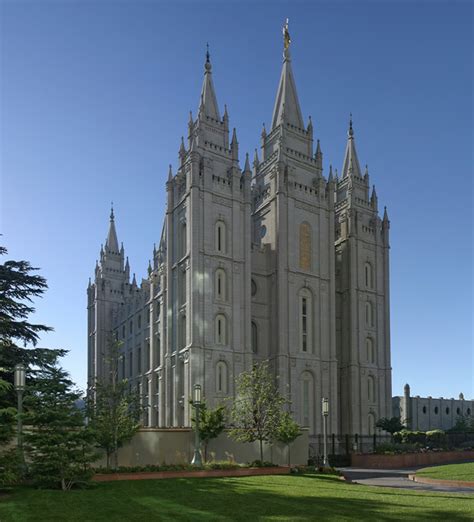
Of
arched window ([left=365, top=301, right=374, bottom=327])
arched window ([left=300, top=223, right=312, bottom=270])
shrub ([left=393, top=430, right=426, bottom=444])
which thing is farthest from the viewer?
arched window ([left=365, top=301, right=374, bottom=327])

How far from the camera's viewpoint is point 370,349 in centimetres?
6725

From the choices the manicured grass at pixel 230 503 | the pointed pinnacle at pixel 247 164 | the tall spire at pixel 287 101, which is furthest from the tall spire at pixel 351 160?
the manicured grass at pixel 230 503

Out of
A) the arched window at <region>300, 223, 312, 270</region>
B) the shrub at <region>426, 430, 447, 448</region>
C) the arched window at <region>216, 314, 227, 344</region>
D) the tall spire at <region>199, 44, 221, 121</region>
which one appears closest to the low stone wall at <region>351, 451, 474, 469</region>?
the shrub at <region>426, 430, 447, 448</region>

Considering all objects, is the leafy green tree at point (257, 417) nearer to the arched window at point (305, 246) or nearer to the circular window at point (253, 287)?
the circular window at point (253, 287)

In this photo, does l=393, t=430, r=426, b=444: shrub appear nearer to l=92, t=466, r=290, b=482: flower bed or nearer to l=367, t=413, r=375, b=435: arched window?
l=367, t=413, r=375, b=435: arched window

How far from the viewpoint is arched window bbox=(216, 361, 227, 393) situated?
5378cm

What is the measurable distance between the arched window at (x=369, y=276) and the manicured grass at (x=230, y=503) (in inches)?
1825

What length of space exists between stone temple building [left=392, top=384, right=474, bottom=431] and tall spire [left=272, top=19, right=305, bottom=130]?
4442 centimetres

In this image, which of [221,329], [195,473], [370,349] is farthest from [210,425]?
[370,349]

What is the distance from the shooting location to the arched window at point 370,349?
66875 millimetres

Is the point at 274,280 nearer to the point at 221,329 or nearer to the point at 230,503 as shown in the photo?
the point at 221,329

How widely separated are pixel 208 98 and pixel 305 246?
53.3ft

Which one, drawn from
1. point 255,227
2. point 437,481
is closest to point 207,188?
point 255,227

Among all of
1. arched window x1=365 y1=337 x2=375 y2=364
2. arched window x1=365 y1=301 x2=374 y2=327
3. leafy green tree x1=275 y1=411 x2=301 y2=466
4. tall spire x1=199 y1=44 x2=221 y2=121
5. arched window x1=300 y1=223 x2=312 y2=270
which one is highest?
tall spire x1=199 y1=44 x2=221 y2=121
